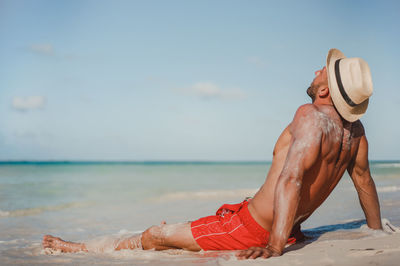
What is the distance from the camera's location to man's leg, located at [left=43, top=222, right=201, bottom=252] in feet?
10.9

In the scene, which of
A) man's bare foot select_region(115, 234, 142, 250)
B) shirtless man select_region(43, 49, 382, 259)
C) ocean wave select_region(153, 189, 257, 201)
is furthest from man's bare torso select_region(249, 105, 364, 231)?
ocean wave select_region(153, 189, 257, 201)

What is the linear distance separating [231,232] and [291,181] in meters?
0.75

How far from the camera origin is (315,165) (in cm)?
299

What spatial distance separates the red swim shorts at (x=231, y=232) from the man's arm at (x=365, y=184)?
1179mm

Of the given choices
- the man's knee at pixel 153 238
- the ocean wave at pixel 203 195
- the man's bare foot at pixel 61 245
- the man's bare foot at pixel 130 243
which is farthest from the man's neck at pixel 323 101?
the ocean wave at pixel 203 195

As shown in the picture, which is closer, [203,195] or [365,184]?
[365,184]

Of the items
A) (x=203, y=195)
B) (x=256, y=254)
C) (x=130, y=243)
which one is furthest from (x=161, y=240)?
(x=203, y=195)

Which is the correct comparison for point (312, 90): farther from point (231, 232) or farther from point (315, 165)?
point (231, 232)

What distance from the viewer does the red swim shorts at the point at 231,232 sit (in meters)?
3.18

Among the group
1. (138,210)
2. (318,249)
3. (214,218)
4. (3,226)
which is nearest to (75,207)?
(138,210)

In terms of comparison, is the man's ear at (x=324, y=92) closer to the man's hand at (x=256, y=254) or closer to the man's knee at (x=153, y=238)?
the man's hand at (x=256, y=254)

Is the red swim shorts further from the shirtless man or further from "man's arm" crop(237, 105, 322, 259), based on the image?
"man's arm" crop(237, 105, 322, 259)

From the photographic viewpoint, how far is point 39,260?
3.43 meters

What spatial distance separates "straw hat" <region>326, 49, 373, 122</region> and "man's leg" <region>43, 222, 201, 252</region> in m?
1.62
